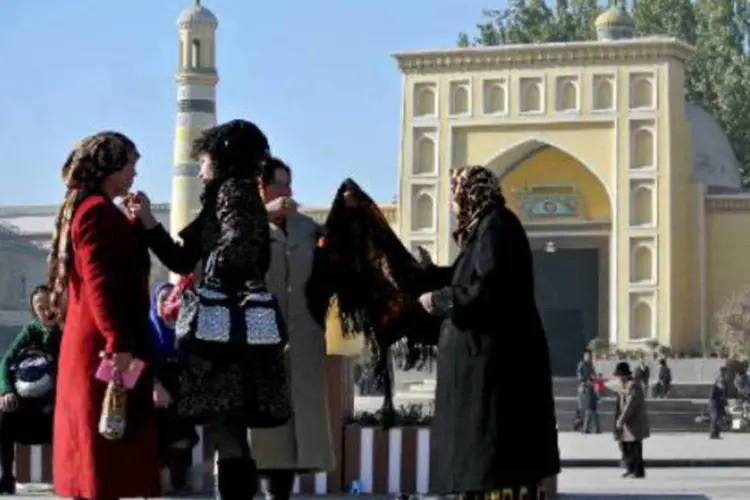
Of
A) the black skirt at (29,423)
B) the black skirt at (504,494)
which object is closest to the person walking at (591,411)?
the black skirt at (29,423)

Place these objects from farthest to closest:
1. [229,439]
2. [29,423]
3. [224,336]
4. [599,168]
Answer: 1. [599,168]
2. [29,423]
3. [229,439]
4. [224,336]

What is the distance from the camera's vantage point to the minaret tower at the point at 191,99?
56781 mm

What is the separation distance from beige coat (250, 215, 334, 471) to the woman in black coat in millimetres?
1421

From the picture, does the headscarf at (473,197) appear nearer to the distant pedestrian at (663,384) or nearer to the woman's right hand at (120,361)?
the woman's right hand at (120,361)

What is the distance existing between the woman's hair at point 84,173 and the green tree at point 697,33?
54.4 m

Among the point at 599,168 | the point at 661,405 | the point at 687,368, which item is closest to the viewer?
the point at 661,405

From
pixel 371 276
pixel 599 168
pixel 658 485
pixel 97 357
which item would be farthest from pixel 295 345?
pixel 599 168

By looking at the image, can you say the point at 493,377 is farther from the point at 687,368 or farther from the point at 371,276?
the point at 687,368

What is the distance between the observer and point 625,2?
67562 mm

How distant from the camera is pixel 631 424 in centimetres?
2069

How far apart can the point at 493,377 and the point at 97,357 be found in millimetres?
1538

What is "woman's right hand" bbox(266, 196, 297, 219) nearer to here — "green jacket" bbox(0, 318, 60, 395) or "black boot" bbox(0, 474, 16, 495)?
"green jacket" bbox(0, 318, 60, 395)

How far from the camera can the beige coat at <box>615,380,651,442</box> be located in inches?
809

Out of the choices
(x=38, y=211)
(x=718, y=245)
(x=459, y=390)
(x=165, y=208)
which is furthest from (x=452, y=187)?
(x=38, y=211)
